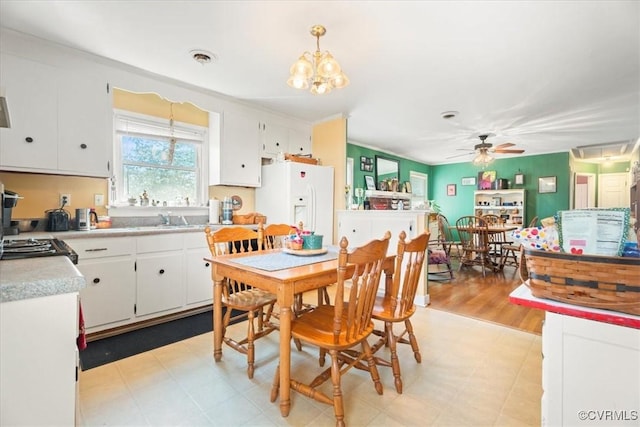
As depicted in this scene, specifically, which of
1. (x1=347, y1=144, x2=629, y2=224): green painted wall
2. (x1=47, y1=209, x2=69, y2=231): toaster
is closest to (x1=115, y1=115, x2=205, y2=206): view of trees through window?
(x1=47, y1=209, x2=69, y2=231): toaster

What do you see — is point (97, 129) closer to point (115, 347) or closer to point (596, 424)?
point (115, 347)

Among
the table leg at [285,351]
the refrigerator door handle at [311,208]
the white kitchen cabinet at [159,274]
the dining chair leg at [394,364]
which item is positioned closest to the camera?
the table leg at [285,351]

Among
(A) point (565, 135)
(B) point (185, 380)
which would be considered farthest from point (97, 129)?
(A) point (565, 135)

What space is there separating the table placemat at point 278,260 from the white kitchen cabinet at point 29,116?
1841 mm

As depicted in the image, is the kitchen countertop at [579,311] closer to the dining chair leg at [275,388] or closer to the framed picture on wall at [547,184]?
the dining chair leg at [275,388]

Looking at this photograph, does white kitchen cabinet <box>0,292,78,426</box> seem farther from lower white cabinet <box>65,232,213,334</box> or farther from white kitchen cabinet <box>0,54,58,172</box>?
white kitchen cabinet <box>0,54,58,172</box>

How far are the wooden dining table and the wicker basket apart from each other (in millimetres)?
947

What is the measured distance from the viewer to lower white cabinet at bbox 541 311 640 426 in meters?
0.78

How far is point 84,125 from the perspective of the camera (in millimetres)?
2547

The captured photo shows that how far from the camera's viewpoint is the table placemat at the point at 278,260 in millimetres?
1749

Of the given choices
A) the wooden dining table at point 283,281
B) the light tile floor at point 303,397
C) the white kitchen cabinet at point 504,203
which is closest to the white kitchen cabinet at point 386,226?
the light tile floor at point 303,397

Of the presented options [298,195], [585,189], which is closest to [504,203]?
[585,189]

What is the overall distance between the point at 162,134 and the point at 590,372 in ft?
12.4

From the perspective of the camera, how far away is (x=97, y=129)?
261 centimetres
